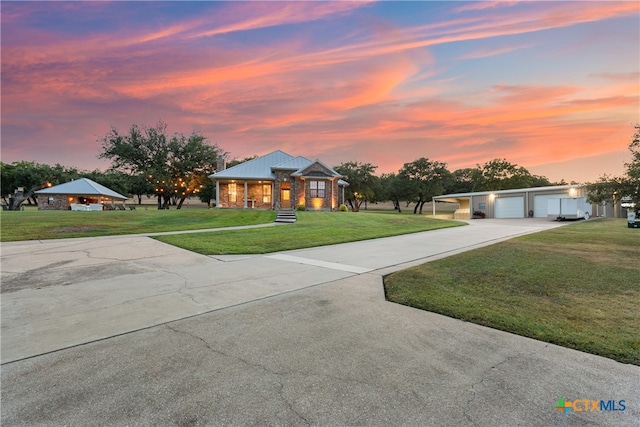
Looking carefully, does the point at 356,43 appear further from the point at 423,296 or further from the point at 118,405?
the point at 118,405

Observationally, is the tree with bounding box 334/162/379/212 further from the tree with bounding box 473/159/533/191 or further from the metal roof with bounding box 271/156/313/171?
the tree with bounding box 473/159/533/191

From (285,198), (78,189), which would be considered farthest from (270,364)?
(78,189)

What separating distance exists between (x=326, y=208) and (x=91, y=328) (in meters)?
23.9

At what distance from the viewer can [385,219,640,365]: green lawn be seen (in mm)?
3187

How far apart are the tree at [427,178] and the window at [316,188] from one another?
28.6 m

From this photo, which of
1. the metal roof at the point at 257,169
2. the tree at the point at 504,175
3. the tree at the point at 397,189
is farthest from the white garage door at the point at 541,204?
the metal roof at the point at 257,169

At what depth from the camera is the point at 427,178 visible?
4994 cm

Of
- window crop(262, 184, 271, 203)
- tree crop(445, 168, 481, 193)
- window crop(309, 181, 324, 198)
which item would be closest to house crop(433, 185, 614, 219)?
window crop(309, 181, 324, 198)

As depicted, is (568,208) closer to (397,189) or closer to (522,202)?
(522,202)

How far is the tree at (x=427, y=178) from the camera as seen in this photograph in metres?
49.1

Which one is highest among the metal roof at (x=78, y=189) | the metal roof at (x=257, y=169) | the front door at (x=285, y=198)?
the metal roof at (x=257, y=169)

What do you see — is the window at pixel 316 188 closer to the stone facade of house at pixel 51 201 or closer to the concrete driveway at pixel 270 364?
the concrete driveway at pixel 270 364

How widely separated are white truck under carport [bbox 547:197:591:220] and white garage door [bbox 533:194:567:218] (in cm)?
149

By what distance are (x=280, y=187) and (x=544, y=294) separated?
23833mm
